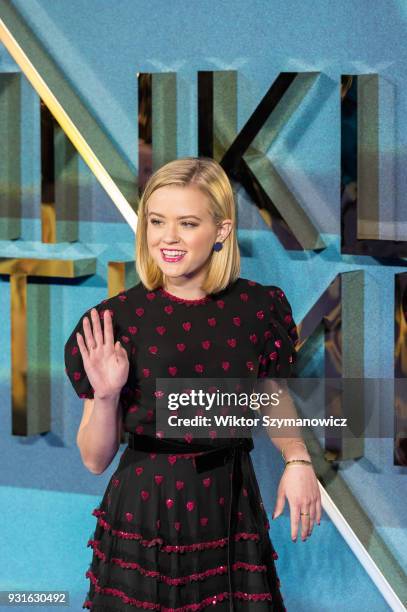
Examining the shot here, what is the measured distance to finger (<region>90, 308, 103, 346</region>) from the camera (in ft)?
7.43

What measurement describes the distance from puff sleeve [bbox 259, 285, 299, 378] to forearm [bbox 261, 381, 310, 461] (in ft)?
0.11

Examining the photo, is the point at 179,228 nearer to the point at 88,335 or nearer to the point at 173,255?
the point at 173,255

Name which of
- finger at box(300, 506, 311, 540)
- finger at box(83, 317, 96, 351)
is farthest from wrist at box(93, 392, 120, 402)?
finger at box(300, 506, 311, 540)

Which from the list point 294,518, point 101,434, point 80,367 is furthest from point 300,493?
point 80,367

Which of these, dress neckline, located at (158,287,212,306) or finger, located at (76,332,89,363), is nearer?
finger, located at (76,332,89,363)

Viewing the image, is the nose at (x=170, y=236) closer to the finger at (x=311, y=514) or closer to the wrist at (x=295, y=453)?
the wrist at (x=295, y=453)

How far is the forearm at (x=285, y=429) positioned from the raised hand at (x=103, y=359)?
14.5 inches

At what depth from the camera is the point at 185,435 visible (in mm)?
2322

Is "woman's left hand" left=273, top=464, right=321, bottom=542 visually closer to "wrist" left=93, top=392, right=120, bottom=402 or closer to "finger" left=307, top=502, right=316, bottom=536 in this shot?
"finger" left=307, top=502, right=316, bottom=536

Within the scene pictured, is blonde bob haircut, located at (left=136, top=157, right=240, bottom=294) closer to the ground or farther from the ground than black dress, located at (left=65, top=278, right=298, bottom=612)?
farther from the ground

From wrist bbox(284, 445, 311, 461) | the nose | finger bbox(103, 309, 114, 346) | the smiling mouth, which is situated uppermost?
the nose

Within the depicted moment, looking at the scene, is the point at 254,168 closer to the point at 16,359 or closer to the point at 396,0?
the point at 396,0

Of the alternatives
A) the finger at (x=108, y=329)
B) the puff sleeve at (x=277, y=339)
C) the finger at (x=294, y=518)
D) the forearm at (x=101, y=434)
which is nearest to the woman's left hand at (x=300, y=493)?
the finger at (x=294, y=518)

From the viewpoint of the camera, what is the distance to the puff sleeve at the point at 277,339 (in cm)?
241
